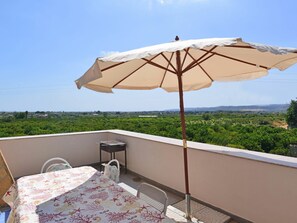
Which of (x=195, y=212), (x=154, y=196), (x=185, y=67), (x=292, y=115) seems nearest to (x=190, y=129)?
(x=195, y=212)

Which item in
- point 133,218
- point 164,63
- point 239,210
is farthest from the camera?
point 164,63

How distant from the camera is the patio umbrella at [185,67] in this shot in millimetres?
2014

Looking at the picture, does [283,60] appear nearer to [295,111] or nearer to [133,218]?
[133,218]

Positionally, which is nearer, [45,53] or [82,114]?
[45,53]

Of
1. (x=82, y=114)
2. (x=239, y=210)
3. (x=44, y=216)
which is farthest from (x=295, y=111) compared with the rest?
(x=44, y=216)

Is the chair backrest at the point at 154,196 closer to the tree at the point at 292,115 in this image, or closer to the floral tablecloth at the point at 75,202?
the floral tablecloth at the point at 75,202

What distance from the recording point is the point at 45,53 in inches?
356

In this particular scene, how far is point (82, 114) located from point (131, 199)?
30.9 meters

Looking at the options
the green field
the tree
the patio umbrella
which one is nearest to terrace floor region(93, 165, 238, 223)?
the patio umbrella

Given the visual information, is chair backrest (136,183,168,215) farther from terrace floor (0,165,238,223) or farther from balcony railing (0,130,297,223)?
balcony railing (0,130,297,223)

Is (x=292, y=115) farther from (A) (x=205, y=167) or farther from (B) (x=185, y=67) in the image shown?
(B) (x=185, y=67)

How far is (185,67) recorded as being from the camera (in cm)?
308

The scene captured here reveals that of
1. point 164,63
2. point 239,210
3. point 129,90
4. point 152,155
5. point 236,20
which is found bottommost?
point 239,210

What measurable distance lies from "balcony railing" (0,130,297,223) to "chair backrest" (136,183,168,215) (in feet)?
4.33
